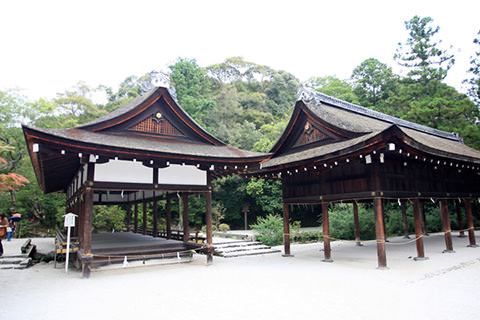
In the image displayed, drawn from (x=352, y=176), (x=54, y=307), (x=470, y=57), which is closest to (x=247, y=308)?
(x=54, y=307)

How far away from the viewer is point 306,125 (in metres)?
13.0

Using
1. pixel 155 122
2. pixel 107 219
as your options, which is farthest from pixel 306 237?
pixel 107 219

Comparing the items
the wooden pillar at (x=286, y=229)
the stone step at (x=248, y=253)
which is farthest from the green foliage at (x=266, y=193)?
the wooden pillar at (x=286, y=229)

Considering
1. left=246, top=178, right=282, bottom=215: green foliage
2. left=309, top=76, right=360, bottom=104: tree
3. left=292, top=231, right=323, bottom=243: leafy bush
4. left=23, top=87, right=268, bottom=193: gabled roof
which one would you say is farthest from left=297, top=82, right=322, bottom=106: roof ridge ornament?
left=309, top=76, right=360, bottom=104: tree

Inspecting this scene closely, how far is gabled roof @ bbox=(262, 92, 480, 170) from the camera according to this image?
9.29m

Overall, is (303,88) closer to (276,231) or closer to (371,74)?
(276,231)

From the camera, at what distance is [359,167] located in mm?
10367

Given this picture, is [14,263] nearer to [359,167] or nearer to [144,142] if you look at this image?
[144,142]

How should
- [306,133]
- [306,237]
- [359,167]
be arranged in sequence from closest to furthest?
[359,167], [306,133], [306,237]

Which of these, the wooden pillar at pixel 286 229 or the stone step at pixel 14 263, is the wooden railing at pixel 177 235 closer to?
the wooden pillar at pixel 286 229

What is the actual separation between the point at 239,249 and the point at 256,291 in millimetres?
8052

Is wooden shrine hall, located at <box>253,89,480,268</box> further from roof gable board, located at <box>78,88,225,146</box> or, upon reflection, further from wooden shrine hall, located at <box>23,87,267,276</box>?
roof gable board, located at <box>78,88,225,146</box>

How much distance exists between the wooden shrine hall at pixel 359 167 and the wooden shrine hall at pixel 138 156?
2.29 metres

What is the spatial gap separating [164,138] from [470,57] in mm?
26843
